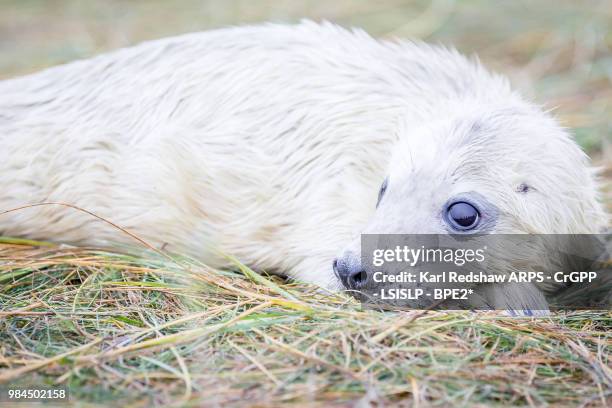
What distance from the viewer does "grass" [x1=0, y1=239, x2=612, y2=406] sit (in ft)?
9.14

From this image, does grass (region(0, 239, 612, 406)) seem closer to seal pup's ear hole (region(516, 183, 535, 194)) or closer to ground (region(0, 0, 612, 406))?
ground (region(0, 0, 612, 406))

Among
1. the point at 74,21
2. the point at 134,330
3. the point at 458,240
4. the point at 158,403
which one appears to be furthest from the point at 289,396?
the point at 74,21

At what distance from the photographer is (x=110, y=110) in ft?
14.6

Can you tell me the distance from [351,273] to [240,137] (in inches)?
47.0

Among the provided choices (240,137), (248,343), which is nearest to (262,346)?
(248,343)

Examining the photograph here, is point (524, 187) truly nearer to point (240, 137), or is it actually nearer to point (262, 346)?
point (262, 346)

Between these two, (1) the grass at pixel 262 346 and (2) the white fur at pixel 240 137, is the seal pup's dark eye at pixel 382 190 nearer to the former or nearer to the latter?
(2) the white fur at pixel 240 137

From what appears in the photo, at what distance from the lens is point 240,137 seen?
4301mm

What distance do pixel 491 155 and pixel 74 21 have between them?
5984mm

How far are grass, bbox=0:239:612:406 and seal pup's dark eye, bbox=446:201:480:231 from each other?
0.38m

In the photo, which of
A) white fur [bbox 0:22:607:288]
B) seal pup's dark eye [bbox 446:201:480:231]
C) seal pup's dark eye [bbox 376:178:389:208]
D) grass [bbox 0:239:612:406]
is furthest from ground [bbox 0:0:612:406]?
seal pup's dark eye [bbox 376:178:389:208]

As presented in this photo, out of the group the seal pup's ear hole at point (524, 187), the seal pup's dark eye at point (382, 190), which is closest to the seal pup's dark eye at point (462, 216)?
the seal pup's ear hole at point (524, 187)

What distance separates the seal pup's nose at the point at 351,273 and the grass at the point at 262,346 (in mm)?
95

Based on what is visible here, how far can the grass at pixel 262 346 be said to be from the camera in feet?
9.14
